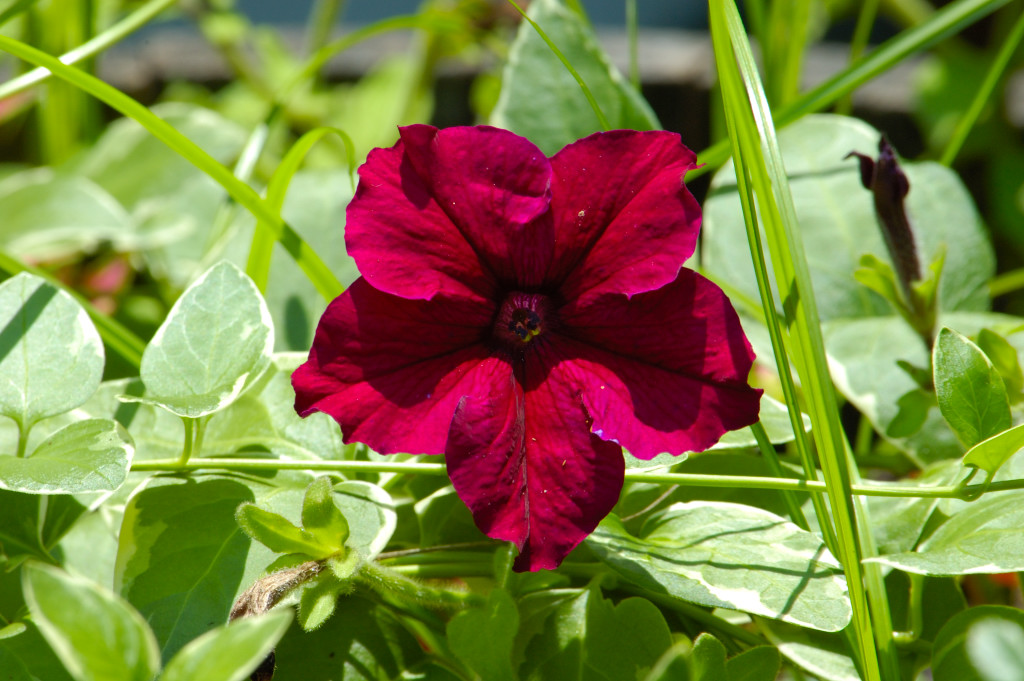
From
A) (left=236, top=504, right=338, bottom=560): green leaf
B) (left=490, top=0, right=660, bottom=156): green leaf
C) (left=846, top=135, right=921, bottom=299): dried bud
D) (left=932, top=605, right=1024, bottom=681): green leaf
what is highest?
(left=490, top=0, right=660, bottom=156): green leaf

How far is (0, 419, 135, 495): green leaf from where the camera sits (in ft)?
1.08

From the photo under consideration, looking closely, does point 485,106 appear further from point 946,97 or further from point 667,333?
point 667,333

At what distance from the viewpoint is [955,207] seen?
0.59m

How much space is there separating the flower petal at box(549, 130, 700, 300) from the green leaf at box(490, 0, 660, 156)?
7.9 inches

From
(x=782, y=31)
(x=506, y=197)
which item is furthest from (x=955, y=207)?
(x=506, y=197)

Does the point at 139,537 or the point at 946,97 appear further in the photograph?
the point at 946,97

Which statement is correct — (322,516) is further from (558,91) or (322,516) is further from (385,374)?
(558,91)

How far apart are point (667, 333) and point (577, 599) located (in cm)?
13

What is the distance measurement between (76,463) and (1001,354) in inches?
17.6

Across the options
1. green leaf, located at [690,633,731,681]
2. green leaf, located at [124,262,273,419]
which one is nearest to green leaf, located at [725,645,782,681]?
green leaf, located at [690,633,731,681]

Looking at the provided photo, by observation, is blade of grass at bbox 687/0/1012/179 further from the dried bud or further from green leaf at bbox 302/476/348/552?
green leaf at bbox 302/476/348/552

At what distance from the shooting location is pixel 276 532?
1.07 ft

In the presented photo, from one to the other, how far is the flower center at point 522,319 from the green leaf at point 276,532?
0.13 meters

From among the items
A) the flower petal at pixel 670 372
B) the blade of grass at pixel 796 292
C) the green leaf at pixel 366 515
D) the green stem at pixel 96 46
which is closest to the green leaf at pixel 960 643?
the blade of grass at pixel 796 292
